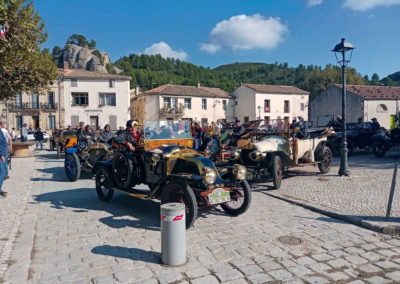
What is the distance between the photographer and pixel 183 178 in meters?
5.03

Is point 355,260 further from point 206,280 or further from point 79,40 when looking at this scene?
point 79,40

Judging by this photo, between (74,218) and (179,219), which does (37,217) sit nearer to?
(74,218)

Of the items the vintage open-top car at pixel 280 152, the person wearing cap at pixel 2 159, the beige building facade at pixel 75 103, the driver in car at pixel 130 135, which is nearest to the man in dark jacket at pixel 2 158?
the person wearing cap at pixel 2 159

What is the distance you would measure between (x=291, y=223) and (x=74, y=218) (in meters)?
3.81

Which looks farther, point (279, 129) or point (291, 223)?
point (279, 129)

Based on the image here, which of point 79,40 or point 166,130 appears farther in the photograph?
point 79,40

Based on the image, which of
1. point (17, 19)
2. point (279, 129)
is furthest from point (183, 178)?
point (17, 19)

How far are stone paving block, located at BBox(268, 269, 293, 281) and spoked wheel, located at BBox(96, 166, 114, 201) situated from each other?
3.99m

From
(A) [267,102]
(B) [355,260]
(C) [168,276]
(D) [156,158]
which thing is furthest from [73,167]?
(A) [267,102]

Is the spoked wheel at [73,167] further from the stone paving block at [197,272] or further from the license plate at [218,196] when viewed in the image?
the stone paving block at [197,272]

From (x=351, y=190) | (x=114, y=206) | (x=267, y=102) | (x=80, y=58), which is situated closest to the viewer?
(x=114, y=206)

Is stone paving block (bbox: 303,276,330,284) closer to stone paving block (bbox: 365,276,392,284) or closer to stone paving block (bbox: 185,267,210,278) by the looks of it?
stone paving block (bbox: 365,276,392,284)

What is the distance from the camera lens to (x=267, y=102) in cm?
4438

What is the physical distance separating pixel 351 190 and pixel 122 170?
5.41m
